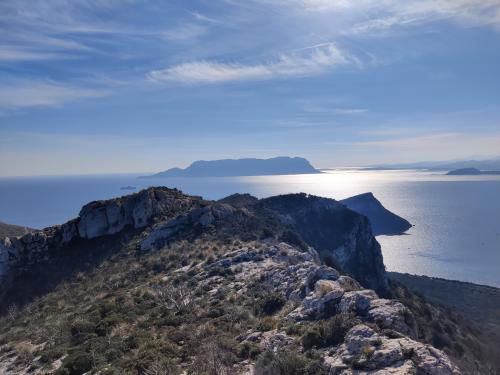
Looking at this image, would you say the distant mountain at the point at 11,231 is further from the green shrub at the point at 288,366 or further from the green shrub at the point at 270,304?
the green shrub at the point at 288,366

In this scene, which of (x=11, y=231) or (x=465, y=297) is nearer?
(x=465, y=297)

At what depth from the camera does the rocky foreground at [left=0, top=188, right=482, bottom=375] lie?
15.8 metres

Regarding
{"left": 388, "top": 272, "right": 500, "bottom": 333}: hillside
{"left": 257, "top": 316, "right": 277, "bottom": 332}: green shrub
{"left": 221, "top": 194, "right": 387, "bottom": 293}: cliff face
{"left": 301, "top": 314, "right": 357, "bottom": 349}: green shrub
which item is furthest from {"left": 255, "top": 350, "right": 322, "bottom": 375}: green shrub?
{"left": 388, "top": 272, "right": 500, "bottom": 333}: hillside

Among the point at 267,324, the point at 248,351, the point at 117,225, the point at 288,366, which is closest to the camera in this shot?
the point at 288,366

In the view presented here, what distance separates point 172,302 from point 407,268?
5393 inches

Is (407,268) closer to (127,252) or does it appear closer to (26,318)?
(127,252)

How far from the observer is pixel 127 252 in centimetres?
4603

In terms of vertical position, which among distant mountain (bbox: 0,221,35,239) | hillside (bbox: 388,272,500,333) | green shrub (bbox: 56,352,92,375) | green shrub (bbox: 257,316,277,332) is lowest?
hillside (bbox: 388,272,500,333)

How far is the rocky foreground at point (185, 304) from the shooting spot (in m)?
15.8

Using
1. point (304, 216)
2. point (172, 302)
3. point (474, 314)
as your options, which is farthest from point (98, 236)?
point (474, 314)

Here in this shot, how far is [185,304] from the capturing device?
26.3 meters

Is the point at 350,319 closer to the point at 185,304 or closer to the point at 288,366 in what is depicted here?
the point at 288,366

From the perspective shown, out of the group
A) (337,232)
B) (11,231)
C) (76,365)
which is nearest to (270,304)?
(76,365)

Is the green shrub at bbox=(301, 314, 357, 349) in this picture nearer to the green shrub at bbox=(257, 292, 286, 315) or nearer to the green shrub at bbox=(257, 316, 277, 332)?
the green shrub at bbox=(257, 316, 277, 332)
